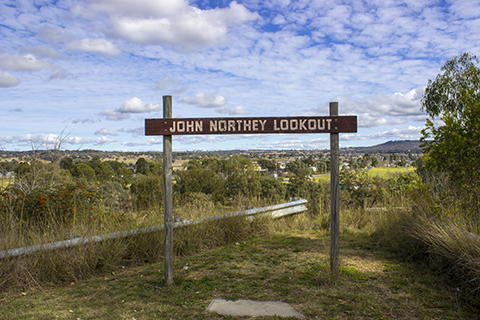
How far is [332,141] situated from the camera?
4230 millimetres

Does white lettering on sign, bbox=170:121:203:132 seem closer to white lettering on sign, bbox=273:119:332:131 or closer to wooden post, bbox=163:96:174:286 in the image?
wooden post, bbox=163:96:174:286

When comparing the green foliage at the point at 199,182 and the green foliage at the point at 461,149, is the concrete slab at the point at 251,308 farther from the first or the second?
the green foliage at the point at 199,182

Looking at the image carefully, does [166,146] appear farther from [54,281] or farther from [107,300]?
[54,281]

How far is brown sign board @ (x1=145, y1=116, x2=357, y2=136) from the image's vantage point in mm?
4207

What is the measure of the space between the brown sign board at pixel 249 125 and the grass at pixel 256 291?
1829 millimetres

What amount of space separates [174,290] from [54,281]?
1556mm

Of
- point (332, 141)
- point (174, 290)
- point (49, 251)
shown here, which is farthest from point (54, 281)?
point (332, 141)

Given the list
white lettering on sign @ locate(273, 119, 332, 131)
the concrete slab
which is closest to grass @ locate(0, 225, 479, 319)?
the concrete slab

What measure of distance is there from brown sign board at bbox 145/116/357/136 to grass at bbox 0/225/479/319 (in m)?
1.83

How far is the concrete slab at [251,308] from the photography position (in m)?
3.43

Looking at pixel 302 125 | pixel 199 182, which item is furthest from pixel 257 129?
pixel 199 182

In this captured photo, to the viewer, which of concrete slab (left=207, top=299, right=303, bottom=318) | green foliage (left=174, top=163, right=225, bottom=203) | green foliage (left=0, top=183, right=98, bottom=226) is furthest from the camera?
green foliage (left=174, top=163, right=225, bottom=203)

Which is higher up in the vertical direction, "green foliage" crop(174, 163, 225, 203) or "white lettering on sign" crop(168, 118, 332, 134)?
"white lettering on sign" crop(168, 118, 332, 134)

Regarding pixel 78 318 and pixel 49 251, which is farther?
pixel 49 251
